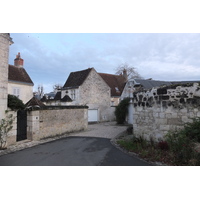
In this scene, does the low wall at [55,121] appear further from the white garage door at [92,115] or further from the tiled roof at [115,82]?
the tiled roof at [115,82]

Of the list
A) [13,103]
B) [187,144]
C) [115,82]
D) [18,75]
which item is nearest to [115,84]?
[115,82]

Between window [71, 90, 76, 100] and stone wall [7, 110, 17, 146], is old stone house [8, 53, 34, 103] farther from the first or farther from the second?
stone wall [7, 110, 17, 146]

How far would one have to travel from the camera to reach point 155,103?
570cm

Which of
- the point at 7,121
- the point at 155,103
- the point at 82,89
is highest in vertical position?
the point at 82,89

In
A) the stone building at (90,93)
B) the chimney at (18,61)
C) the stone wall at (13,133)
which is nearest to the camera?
the stone wall at (13,133)

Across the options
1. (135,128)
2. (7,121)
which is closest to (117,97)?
(135,128)

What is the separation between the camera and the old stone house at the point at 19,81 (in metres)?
11.1

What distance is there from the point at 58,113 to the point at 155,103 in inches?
216

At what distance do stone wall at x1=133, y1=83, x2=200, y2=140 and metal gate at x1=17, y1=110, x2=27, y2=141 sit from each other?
5381 mm

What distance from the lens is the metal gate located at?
6.60m

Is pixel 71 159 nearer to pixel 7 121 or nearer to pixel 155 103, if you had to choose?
pixel 7 121

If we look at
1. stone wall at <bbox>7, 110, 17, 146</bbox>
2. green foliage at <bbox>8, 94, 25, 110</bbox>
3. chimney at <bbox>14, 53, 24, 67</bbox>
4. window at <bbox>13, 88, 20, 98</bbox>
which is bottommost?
stone wall at <bbox>7, 110, 17, 146</bbox>

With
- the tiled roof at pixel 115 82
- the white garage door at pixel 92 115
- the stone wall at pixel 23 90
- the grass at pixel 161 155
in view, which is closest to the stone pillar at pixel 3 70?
the grass at pixel 161 155

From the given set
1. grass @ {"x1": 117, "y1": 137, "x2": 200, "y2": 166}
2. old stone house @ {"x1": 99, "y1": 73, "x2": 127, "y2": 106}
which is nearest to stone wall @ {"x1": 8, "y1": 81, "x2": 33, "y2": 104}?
grass @ {"x1": 117, "y1": 137, "x2": 200, "y2": 166}
